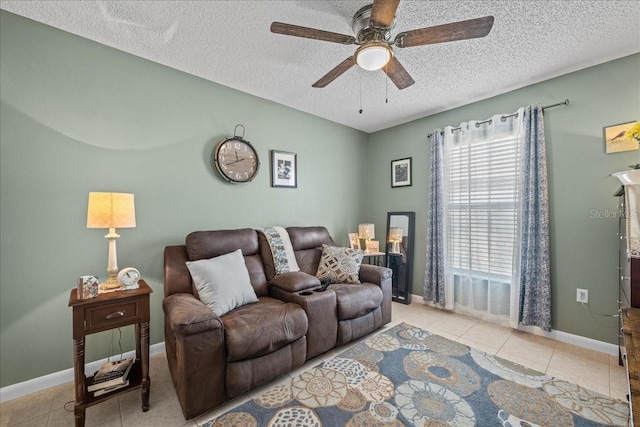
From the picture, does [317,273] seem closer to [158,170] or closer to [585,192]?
[158,170]

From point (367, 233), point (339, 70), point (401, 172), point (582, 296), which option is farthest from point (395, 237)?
point (339, 70)

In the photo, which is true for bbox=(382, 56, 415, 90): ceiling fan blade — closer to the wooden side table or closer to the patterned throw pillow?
the patterned throw pillow

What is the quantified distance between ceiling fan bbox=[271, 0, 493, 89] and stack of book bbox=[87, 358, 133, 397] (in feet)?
7.76

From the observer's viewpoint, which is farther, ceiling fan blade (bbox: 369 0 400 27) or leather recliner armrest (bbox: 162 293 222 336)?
leather recliner armrest (bbox: 162 293 222 336)

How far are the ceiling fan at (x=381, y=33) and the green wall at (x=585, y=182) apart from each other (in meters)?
1.27

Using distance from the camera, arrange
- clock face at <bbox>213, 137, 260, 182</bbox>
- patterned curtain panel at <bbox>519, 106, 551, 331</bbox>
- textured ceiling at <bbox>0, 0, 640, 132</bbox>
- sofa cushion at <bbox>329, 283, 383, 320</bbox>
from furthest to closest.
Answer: clock face at <bbox>213, 137, 260, 182</bbox>, patterned curtain panel at <bbox>519, 106, 551, 331</bbox>, sofa cushion at <bbox>329, 283, 383, 320</bbox>, textured ceiling at <bbox>0, 0, 640, 132</bbox>

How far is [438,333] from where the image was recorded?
8.91 ft

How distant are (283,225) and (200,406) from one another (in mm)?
2024

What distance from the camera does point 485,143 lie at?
3.05 m

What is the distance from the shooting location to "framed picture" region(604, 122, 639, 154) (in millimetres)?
2211

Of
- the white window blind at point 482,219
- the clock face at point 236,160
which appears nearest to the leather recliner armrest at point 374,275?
the white window blind at point 482,219

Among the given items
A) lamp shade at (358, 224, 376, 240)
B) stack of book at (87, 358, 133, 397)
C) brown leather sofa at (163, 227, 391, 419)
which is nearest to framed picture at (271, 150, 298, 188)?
brown leather sofa at (163, 227, 391, 419)

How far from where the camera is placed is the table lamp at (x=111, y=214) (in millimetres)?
1700

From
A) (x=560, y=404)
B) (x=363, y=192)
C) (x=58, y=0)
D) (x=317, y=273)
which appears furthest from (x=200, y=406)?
(x=363, y=192)
